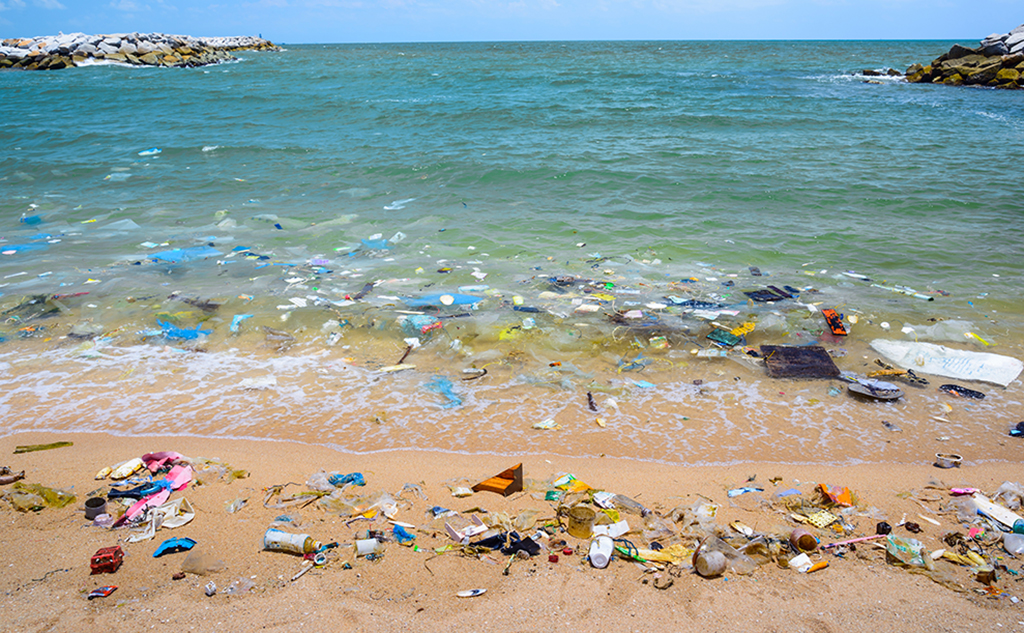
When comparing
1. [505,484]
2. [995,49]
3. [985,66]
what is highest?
[995,49]

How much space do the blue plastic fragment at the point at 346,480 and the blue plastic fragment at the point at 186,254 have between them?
508 cm

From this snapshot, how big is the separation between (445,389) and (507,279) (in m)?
2.43

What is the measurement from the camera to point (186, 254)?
701 cm

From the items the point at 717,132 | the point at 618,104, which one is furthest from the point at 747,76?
the point at 717,132

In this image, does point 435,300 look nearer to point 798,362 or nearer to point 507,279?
point 507,279

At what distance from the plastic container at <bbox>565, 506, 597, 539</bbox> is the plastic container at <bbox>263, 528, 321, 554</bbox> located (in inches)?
45.4

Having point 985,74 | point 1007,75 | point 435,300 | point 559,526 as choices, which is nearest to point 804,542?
point 559,526

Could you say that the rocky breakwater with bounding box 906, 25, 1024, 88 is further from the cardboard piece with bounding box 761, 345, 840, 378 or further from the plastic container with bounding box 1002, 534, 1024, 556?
the plastic container with bounding box 1002, 534, 1024, 556

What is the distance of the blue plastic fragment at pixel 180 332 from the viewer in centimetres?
482

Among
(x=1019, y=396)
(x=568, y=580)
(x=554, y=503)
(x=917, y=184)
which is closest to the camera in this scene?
(x=568, y=580)

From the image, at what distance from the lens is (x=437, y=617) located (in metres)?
2.11

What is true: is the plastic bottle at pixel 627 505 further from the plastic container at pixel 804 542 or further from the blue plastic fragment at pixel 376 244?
the blue plastic fragment at pixel 376 244

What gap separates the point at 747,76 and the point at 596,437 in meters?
31.2

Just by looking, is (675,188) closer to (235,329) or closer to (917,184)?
(917,184)
